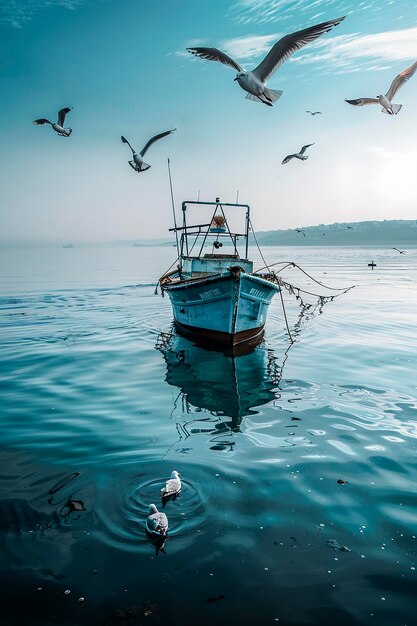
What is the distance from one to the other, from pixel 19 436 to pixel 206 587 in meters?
5.01

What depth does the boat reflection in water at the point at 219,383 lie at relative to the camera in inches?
341

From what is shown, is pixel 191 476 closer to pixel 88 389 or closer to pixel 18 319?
pixel 88 389

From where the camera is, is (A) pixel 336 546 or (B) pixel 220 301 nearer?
(A) pixel 336 546

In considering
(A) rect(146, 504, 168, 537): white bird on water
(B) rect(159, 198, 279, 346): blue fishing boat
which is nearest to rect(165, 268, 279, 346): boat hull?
(B) rect(159, 198, 279, 346): blue fishing boat

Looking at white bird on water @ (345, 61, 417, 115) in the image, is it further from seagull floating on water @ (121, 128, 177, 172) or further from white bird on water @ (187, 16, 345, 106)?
seagull floating on water @ (121, 128, 177, 172)

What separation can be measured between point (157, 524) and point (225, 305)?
34.8 ft

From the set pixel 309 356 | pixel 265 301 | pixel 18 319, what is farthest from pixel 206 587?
pixel 18 319

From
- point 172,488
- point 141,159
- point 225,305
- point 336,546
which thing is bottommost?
point 336,546

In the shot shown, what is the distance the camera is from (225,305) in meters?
15.1

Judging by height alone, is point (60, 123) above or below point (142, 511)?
above

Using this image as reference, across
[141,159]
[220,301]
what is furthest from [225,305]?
[141,159]

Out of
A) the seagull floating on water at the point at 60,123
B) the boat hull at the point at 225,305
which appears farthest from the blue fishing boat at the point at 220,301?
the seagull floating on water at the point at 60,123

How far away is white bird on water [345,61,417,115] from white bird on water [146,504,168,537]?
1503 cm

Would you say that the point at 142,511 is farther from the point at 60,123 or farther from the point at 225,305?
the point at 60,123
